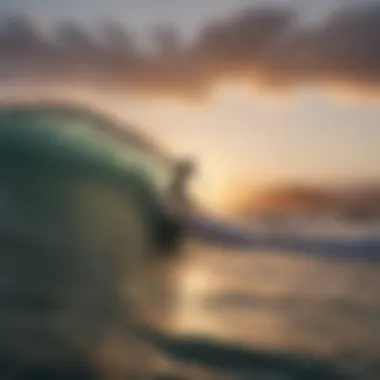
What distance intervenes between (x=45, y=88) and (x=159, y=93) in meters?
0.18

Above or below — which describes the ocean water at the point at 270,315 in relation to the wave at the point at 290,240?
below

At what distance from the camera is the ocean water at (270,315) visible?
958 mm

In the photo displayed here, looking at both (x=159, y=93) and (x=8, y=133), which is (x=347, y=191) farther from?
(x=8, y=133)

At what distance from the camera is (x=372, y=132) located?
989 mm

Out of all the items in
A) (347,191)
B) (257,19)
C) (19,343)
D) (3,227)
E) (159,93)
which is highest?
(257,19)

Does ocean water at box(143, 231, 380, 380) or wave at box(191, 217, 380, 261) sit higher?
wave at box(191, 217, 380, 261)

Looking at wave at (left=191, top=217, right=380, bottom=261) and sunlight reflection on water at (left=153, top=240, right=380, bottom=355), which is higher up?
wave at (left=191, top=217, right=380, bottom=261)

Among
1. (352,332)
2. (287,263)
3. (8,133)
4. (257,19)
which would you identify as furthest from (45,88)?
(352,332)

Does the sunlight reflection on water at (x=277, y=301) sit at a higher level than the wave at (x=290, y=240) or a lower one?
lower

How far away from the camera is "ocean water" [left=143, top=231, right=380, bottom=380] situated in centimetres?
96

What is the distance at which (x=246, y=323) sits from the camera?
97cm

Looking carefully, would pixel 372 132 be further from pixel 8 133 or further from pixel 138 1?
pixel 8 133

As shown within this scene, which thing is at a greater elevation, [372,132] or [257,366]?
[372,132]

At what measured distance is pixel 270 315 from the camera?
97cm
